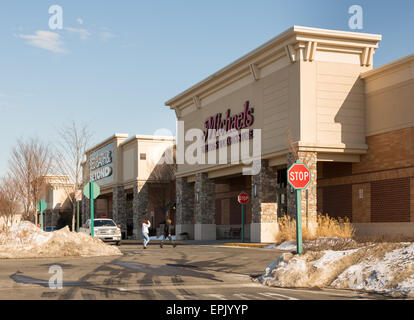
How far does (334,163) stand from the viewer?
33844 millimetres

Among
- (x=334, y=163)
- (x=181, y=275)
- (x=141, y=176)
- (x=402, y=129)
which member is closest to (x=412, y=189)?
(x=402, y=129)

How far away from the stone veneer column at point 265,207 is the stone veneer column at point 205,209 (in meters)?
8.62

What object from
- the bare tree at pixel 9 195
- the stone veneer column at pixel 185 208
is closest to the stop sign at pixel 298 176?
the stone veneer column at pixel 185 208

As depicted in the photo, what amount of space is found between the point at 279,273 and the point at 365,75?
793 inches

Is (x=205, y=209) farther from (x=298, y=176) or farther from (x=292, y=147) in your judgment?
(x=298, y=176)

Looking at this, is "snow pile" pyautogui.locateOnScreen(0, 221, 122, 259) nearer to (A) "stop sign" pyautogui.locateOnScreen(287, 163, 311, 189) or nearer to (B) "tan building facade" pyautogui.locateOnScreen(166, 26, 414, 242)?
(B) "tan building facade" pyautogui.locateOnScreen(166, 26, 414, 242)

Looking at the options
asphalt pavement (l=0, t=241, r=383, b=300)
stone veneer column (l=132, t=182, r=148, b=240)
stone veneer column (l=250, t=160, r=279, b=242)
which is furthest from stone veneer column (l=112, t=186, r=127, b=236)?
asphalt pavement (l=0, t=241, r=383, b=300)

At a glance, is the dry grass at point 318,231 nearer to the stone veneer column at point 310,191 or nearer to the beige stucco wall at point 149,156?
the stone veneer column at point 310,191

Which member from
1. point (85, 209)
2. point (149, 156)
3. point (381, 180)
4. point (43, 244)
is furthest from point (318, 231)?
point (85, 209)

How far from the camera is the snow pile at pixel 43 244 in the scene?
23.1 m

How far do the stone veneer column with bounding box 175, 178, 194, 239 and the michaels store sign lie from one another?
16121mm

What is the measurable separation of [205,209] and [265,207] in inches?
377

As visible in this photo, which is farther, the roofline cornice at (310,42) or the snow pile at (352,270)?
the roofline cornice at (310,42)

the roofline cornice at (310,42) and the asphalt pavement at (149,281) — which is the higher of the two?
the roofline cornice at (310,42)
